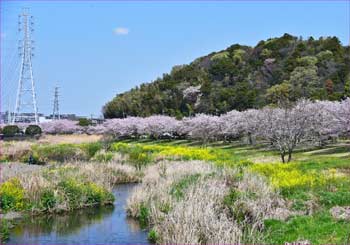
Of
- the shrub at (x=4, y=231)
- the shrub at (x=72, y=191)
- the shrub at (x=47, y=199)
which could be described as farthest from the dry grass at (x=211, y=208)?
the shrub at (x=4, y=231)

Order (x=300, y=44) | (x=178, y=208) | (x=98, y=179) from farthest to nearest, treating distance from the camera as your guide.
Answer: (x=300, y=44), (x=98, y=179), (x=178, y=208)

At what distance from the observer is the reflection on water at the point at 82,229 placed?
51.8 ft

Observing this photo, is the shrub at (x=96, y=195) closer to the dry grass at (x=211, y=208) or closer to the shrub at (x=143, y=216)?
the dry grass at (x=211, y=208)

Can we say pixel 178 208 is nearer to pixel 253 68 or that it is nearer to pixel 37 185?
pixel 37 185

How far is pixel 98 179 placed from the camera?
77.2 feet

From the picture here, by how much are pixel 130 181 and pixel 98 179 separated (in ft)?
19.1

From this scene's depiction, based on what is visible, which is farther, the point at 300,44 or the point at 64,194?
the point at 300,44

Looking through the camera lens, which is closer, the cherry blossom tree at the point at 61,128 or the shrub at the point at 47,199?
the shrub at the point at 47,199

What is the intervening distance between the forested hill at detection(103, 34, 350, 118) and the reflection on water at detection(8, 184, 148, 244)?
156 ft

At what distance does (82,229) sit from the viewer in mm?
17594

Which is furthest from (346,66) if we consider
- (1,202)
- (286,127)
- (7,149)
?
(1,202)

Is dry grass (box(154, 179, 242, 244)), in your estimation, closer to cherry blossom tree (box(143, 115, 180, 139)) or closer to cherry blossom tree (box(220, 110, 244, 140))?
cherry blossom tree (box(220, 110, 244, 140))

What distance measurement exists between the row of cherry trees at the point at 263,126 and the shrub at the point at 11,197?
18539 millimetres

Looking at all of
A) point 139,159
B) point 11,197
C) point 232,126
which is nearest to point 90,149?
point 139,159
